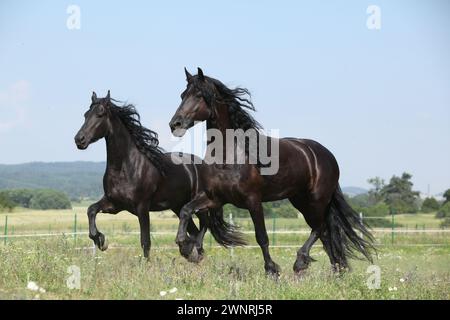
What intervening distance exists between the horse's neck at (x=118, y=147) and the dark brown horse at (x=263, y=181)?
87.0 inches

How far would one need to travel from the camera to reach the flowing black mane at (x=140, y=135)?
10.3 metres

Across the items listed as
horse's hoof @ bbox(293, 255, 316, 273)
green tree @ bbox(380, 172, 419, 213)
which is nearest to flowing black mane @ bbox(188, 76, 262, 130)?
horse's hoof @ bbox(293, 255, 316, 273)

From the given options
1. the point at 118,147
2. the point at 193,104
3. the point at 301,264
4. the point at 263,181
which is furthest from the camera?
the point at 118,147

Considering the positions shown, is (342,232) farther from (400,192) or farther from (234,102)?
(400,192)

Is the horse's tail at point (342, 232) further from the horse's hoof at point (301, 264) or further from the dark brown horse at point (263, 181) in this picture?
the horse's hoof at point (301, 264)

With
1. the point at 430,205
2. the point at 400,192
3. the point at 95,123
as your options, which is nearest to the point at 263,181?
the point at 95,123

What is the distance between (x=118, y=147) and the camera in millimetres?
9969

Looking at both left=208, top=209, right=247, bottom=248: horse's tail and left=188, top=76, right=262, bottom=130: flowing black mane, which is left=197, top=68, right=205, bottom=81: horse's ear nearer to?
left=188, top=76, right=262, bottom=130: flowing black mane

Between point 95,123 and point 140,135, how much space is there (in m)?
1.07

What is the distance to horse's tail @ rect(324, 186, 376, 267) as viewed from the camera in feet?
30.7

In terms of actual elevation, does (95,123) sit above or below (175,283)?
above

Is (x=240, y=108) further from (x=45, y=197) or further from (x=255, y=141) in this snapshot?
(x=45, y=197)

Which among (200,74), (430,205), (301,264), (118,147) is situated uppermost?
(200,74)
